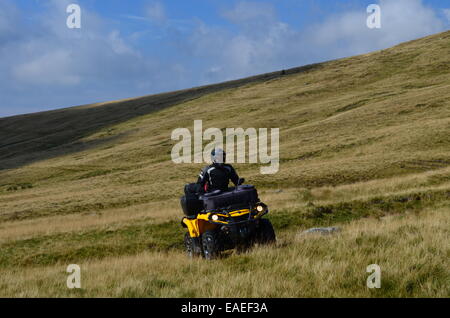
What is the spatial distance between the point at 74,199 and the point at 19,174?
31.3 m

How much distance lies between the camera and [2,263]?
1551cm

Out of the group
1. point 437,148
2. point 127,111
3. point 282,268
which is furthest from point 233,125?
point 282,268

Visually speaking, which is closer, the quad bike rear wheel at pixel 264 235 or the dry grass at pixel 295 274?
the dry grass at pixel 295 274

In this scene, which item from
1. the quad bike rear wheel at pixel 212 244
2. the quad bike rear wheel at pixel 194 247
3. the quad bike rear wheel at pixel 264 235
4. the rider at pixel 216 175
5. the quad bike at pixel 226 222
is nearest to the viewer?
the quad bike rear wheel at pixel 212 244

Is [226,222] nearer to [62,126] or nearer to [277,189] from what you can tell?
[277,189]

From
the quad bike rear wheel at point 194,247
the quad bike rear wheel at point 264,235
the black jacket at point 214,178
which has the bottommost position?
the quad bike rear wheel at point 194,247

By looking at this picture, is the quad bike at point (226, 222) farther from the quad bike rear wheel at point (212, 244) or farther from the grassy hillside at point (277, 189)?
the grassy hillside at point (277, 189)

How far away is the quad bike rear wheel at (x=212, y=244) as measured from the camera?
973cm

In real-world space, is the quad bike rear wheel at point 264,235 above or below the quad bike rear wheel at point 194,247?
above

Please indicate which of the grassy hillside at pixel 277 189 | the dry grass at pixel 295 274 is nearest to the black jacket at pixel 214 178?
the grassy hillside at pixel 277 189

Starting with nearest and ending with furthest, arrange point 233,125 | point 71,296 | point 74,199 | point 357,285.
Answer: point 357,285 → point 71,296 → point 74,199 → point 233,125

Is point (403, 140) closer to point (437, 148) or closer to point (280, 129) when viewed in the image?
point (437, 148)

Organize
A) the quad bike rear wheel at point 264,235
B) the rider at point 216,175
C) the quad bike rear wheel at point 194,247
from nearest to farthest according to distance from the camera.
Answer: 1. the quad bike rear wheel at point 264,235
2. the quad bike rear wheel at point 194,247
3. the rider at point 216,175

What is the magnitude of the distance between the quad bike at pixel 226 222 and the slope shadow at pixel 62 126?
70.2m
